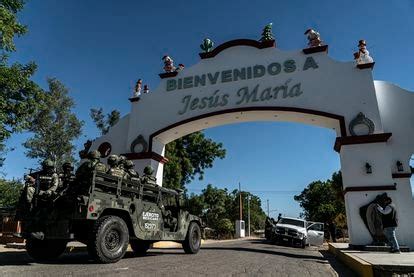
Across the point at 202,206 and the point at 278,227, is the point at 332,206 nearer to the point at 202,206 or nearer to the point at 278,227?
the point at 202,206

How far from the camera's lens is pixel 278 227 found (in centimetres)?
1766

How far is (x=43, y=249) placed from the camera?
25.0 ft

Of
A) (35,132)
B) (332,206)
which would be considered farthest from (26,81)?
(332,206)

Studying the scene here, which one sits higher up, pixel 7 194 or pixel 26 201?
pixel 7 194

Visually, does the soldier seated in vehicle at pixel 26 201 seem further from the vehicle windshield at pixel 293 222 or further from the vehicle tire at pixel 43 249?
the vehicle windshield at pixel 293 222

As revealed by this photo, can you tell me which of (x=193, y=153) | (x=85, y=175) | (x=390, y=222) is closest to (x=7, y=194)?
(x=193, y=153)

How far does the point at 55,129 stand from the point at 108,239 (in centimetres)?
2839

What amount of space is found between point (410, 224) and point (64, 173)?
10363 millimetres

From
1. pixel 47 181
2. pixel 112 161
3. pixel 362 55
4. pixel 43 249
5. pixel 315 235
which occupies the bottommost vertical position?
pixel 43 249

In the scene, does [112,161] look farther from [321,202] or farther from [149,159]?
[321,202]

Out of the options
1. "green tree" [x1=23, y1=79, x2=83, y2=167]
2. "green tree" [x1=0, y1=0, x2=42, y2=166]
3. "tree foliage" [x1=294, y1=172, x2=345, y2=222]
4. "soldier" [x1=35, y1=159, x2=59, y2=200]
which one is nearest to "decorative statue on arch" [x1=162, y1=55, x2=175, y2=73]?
"green tree" [x1=0, y1=0, x2=42, y2=166]

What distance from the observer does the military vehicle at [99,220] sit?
6.68 metres

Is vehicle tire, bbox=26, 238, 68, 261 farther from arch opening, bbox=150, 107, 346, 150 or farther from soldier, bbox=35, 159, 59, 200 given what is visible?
arch opening, bbox=150, 107, 346, 150

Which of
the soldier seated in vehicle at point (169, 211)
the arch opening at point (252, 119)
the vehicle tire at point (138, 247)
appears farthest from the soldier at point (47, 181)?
the arch opening at point (252, 119)
